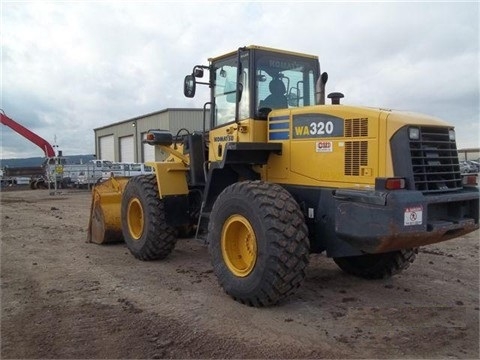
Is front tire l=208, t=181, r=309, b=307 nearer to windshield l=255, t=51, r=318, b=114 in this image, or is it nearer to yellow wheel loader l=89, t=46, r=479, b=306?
yellow wheel loader l=89, t=46, r=479, b=306

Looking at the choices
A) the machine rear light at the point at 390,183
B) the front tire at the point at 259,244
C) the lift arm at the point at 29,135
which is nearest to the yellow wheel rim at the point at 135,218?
the front tire at the point at 259,244

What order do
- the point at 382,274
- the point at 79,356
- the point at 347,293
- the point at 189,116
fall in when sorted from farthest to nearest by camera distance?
the point at 189,116 < the point at 382,274 < the point at 347,293 < the point at 79,356

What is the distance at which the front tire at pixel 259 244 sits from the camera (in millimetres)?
5094

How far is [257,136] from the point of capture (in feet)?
20.9

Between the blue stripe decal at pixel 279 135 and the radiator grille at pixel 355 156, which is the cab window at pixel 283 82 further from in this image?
the radiator grille at pixel 355 156

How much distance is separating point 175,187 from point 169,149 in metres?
0.73

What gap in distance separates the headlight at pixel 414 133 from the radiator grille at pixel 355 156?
0.44 meters

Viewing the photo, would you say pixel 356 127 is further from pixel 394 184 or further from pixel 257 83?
pixel 257 83

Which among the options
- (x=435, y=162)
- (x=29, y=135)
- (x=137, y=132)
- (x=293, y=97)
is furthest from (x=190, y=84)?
(x=137, y=132)

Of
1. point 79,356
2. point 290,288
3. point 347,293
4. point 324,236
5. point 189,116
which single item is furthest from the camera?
point 189,116

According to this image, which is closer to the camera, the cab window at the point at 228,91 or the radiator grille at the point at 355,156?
the radiator grille at the point at 355,156

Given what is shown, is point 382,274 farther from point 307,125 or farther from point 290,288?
point 307,125

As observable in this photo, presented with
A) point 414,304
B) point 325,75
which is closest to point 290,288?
point 414,304

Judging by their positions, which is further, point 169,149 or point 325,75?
point 169,149
